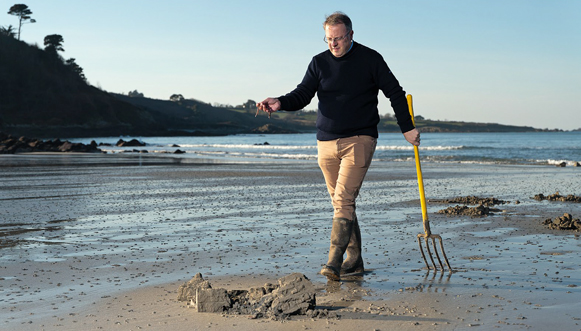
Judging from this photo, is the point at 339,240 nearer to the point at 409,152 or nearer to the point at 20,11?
the point at 409,152

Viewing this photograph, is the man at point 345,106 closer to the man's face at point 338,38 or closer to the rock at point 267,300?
the man's face at point 338,38

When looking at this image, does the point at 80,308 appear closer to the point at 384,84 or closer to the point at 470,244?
the point at 384,84

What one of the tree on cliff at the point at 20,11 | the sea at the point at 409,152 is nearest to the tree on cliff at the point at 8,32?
the tree on cliff at the point at 20,11

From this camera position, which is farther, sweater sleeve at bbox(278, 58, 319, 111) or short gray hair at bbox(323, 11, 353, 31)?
sweater sleeve at bbox(278, 58, 319, 111)

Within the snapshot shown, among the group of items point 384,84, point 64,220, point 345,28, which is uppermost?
point 345,28

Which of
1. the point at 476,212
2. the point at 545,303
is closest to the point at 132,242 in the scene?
the point at 545,303

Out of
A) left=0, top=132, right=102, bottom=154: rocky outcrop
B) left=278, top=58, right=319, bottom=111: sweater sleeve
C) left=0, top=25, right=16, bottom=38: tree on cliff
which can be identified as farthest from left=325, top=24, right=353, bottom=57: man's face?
left=0, top=25, right=16, bottom=38: tree on cliff

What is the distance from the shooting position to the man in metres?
4.50

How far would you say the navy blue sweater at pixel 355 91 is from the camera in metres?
4.51

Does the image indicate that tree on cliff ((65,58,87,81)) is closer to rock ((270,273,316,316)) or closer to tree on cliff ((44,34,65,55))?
tree on cliff ((44,34,65,55))

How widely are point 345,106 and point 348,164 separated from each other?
46cm

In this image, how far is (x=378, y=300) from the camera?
3883 millimetres

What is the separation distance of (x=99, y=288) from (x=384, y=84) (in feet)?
8.67

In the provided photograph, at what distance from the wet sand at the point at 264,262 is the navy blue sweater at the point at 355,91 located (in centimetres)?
121
